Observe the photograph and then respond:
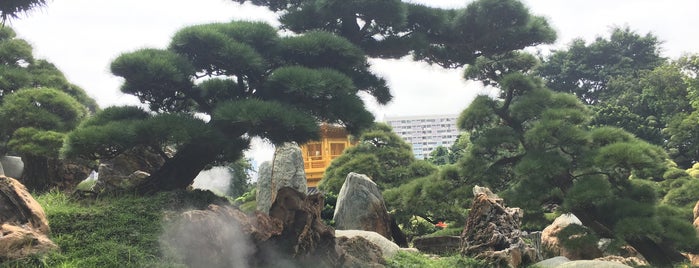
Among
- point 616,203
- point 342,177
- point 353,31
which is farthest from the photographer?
point 342,177

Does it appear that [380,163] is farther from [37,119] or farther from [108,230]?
[108,230]

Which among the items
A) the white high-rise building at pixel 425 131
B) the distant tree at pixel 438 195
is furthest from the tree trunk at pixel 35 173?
the white high-rise building at pixel 425 131

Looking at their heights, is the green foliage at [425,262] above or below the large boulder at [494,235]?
below

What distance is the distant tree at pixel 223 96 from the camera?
4684mm

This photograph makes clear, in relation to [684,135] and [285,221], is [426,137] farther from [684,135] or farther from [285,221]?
[285,221]

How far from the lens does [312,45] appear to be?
217 inches

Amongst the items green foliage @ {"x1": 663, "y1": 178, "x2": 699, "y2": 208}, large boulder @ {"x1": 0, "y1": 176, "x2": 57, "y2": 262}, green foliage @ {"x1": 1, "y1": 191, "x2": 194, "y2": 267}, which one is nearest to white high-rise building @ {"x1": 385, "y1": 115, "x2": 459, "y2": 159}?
green foliage @ {"x1": 663, "y1": 178, "x2": 699, "y2": 208}

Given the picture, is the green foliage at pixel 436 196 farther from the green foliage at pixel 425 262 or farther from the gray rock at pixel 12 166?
the gray rock at pixel 12 166

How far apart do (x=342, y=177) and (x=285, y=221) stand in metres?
7.15

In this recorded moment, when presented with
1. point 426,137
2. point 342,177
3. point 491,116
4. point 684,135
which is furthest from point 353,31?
point 426,137

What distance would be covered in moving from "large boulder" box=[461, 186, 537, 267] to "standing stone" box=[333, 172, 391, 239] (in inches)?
101

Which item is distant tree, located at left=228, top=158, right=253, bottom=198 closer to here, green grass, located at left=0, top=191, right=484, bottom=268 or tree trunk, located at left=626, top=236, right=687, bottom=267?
green grass, located at left=0, top=191, right=484, bottom=268

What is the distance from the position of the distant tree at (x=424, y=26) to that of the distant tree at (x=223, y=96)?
749 mm

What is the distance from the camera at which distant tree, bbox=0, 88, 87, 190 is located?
678 centimetres
